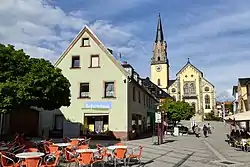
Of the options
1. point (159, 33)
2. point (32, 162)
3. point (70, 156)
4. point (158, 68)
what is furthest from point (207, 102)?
point (32, 162)

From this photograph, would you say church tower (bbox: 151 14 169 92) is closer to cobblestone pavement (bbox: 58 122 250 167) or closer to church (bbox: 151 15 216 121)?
church (bbox: 151 15 216 121)

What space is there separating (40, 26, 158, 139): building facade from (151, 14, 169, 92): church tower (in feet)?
275

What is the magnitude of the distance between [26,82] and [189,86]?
9565 cm

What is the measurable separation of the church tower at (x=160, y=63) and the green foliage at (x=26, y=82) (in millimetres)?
A: 96752

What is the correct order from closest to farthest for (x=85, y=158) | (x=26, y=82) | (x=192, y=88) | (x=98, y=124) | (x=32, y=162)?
1. (x=32, y=162)
2. (x=85, y=158)
3. (x=26, y=82)
4. (x=98, y=124)
5. (x=192, y=88)

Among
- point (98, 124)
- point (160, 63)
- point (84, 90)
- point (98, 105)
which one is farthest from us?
point (160, 63)

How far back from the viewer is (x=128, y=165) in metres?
12.2

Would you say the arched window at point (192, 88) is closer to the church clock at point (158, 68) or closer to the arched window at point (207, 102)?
the arched window at point (207, 102)

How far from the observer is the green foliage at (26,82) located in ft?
45.3

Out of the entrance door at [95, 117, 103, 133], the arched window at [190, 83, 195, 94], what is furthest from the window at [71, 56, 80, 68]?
the arched window at [190, 83, 195, 94]

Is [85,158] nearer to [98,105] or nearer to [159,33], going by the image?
[98,105]

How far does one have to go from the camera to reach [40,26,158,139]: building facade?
26.9 m

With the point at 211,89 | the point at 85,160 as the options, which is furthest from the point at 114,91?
the point at 211,89

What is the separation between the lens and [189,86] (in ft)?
348
